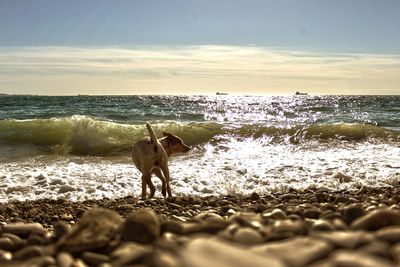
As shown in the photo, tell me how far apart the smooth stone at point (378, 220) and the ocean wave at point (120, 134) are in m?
13.2

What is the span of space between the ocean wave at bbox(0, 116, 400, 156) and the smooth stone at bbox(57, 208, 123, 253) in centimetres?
1258

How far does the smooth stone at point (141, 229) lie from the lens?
3.23 m

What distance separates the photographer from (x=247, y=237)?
283 cm

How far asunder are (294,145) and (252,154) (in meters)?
2.80

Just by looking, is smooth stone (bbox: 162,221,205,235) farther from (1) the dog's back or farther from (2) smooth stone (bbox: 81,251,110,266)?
(1) the dog's back

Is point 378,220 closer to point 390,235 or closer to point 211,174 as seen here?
point 390,235

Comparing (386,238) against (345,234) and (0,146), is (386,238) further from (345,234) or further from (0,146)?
(0,146)

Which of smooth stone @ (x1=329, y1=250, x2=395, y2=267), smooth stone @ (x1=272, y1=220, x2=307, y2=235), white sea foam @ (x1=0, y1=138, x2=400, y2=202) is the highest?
smooth stone @ (x1=329, y1=250, x2=395, y2=267)

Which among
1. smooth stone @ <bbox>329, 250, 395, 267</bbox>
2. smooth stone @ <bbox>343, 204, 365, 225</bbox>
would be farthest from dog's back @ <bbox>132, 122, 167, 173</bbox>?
smooth stone @ <bbox>329, 250, 395, 267</bbox>

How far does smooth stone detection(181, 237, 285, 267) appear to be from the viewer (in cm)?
182

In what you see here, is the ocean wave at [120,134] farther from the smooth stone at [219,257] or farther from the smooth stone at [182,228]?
the smooth stone at [219,257]

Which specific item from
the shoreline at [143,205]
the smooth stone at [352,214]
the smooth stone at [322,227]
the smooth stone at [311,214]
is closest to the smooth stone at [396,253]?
the smooth stone at [322,227]

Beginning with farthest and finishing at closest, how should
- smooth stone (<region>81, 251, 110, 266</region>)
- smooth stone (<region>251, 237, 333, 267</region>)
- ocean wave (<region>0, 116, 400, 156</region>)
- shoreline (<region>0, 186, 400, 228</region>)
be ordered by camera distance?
1. ocean wave (<region>0, 116, 400, 156</region>)
2. shoreline (<region>0, 186, 400, 228</region>)
3. smooth stone (<region>81, 251, 110, 266</region>)
4. smooth stone (<region>251, 237, 333, 267</region>)

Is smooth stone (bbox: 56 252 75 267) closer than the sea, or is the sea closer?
smooth stone (bbox: 56 252 75 267)
